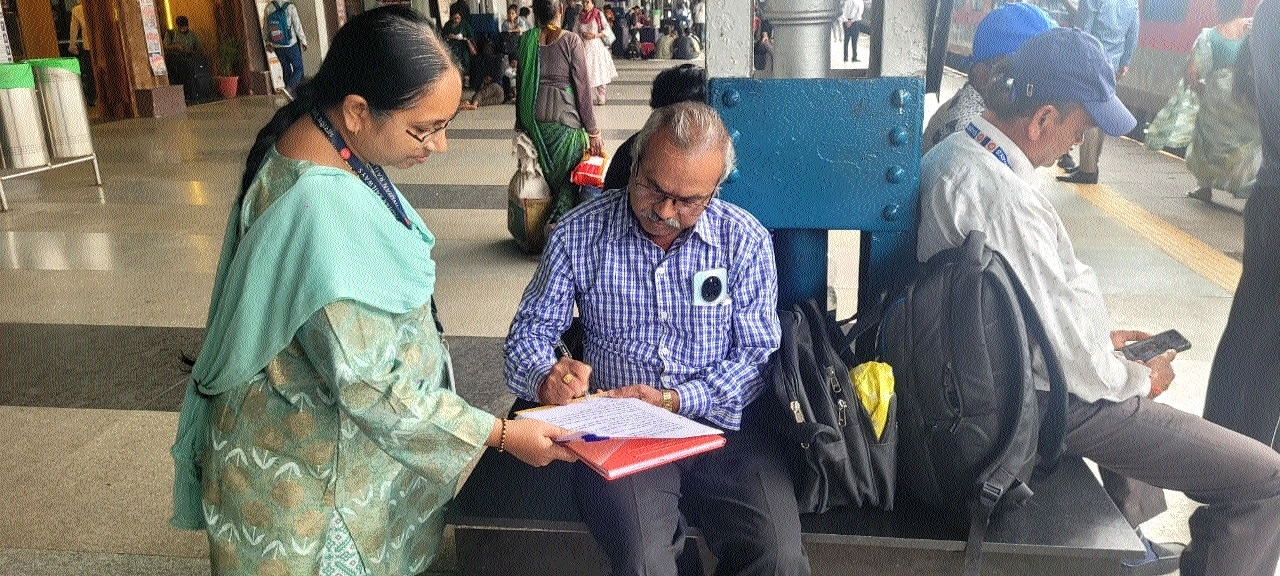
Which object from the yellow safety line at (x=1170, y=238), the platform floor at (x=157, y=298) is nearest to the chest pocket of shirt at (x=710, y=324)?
the platform floor at (x=157, y=298)

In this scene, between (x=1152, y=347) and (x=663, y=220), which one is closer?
(x=663, y=220)

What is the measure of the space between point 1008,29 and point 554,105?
2.59m

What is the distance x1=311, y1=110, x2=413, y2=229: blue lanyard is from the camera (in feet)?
4.72

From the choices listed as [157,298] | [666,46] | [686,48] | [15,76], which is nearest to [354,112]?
[157,298]

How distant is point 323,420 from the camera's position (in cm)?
149

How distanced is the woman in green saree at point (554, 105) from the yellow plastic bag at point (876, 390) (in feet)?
10.1

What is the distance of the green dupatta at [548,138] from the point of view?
188 inches

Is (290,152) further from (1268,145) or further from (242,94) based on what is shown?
(242,94)

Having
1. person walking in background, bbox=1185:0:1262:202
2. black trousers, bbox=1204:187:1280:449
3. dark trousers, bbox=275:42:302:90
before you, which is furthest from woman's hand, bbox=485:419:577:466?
dark trousers, bbox=275:42:302:90

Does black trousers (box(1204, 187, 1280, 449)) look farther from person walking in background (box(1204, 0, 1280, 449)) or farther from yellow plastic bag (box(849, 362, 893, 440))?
yellow plastic bag (box(849, 362, 893, 440))

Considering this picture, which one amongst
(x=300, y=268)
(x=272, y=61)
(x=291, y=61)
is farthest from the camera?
(x=272, y=61)

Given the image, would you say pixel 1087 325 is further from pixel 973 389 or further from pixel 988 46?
pixel 988 46

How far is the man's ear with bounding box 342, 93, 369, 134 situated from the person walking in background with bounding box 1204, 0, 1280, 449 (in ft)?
6.95

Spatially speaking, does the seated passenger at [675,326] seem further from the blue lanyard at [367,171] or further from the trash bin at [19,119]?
the trash bin at [19,119]
